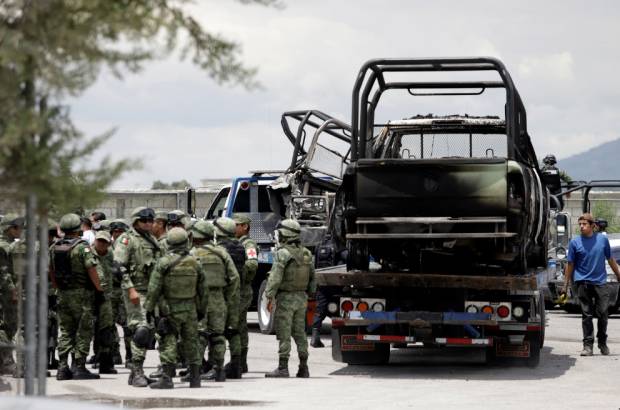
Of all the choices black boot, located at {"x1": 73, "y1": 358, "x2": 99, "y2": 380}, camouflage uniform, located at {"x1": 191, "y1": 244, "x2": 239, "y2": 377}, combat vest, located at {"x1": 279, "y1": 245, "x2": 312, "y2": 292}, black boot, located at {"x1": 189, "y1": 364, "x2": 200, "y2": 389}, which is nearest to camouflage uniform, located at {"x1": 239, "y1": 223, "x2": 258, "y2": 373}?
combat vest, located at {"x1": 279, "y1": 245, "x2": 312, "y2": 292}

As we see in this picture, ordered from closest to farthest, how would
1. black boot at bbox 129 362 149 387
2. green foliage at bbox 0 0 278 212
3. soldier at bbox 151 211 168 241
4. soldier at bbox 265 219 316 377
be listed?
green foliage at bbox 0 0 278 212 → black boot at bbox 129 362 149 387 → soldier at bbox 265 219 316 377 → soldier at bbox 151 211 168 241

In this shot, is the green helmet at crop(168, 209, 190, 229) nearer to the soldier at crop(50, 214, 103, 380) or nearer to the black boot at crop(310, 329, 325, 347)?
the soldier at crop(50, 214, 103, 380)

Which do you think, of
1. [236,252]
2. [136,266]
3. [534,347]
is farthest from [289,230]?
[534,347]

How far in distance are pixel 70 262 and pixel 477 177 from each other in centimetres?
424

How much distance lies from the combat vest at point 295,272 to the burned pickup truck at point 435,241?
54 centimetres

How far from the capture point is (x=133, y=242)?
45.2 feet

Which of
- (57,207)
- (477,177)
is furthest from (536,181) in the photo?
(57,207)

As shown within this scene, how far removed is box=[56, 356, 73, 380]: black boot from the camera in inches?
549

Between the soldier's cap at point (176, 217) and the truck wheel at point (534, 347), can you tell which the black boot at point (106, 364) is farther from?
the truck wheel at point (534, 347)

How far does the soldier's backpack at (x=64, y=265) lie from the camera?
13.8 meters

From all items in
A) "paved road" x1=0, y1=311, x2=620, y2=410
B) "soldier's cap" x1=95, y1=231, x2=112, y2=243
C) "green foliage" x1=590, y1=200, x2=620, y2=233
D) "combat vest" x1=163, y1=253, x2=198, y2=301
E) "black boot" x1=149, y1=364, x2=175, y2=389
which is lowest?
"paved road" x1=0, y1=311, x2=620, y2=410

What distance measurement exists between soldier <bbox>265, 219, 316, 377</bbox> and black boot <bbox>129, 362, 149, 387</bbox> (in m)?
1.54

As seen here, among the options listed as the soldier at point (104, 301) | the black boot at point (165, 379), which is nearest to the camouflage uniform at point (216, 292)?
the black boot at point (165, 379)

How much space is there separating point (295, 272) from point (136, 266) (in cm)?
168
